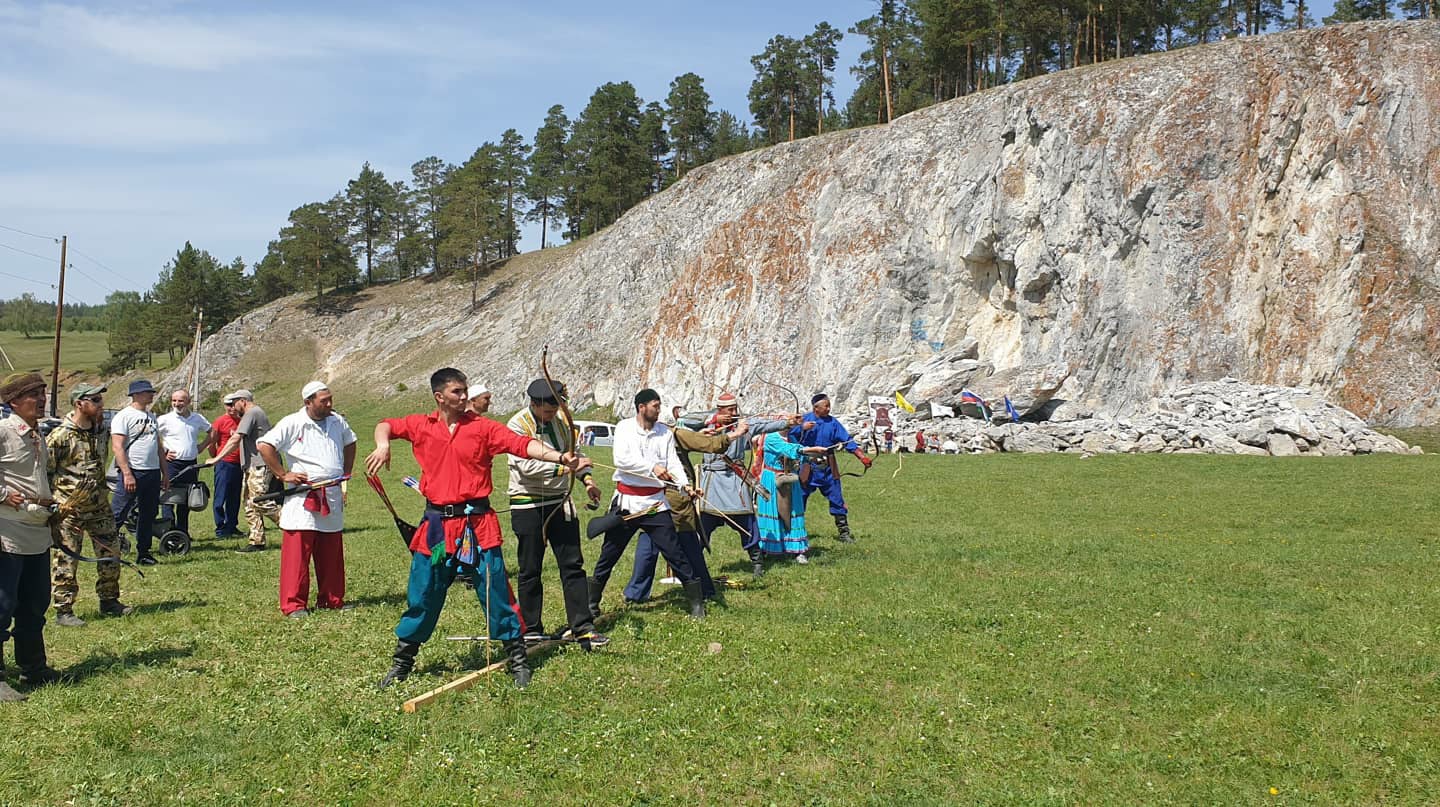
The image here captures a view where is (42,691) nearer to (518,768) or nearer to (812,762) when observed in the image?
(518,768)

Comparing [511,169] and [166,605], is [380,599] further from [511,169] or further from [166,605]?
[511,169]

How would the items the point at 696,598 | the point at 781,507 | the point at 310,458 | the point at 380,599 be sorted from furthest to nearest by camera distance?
the point at 781,507
the point at 380,599
the point at 310,458
the point at 696,598

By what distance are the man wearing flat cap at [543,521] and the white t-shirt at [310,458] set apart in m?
2.55

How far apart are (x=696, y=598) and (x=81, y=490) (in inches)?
216

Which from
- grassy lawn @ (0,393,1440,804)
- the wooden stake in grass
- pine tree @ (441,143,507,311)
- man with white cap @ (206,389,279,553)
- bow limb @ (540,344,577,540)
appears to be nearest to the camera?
grassy lawn @ (0,393,1440,804)

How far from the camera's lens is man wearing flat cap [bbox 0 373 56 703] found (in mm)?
6664

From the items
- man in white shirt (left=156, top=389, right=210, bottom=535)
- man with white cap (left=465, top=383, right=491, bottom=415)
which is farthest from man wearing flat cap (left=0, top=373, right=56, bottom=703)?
man in white shirt (left=156, top=389, right=210, bottom=535)

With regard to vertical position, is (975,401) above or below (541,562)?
above

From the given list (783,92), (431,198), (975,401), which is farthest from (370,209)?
(975,401)

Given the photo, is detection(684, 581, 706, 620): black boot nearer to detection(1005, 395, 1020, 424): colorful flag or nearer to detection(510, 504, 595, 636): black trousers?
detection(510, 504, 595, 636): black trousers

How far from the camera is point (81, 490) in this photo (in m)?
8.81

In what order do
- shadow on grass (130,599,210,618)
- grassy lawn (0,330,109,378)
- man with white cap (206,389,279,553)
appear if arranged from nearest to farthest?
shadow on grass (130,599,210,618) < man with white cap (206,389,279,553) < grassy lawn (0,330,109,378)

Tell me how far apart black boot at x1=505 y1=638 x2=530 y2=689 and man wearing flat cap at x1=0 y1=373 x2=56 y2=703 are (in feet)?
10.4

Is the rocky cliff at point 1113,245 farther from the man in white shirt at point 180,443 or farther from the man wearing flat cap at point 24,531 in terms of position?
the man wearing flat cap at point 24,531
